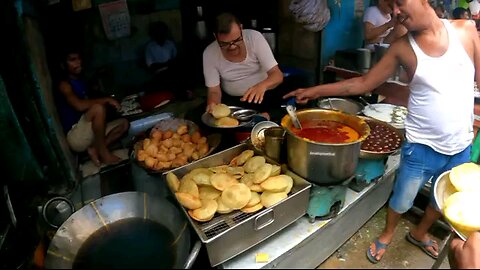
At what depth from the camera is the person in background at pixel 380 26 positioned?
1.96 m

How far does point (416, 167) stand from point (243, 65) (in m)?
1.73

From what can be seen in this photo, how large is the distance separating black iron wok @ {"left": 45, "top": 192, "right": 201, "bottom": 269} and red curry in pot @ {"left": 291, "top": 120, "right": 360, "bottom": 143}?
75cm

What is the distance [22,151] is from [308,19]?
335 centimetres

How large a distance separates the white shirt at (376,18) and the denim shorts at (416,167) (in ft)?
2.59

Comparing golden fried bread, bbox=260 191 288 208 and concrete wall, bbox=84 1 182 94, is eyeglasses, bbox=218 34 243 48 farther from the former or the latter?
concrete wall, bbox=84 1 182 94

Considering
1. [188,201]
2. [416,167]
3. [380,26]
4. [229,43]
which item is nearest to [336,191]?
[416,167]

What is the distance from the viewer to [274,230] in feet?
5.65

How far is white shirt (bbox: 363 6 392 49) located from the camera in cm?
221

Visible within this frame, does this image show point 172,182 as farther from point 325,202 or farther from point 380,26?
point 380,26

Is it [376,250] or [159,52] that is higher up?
[159,52]

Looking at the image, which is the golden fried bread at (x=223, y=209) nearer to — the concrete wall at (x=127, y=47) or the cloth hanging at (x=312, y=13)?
the concrete wall at (x=127, y=47)

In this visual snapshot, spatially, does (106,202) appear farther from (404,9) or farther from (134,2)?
(134,2)

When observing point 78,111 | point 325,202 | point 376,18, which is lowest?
point 325,202

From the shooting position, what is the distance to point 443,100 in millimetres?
1823
